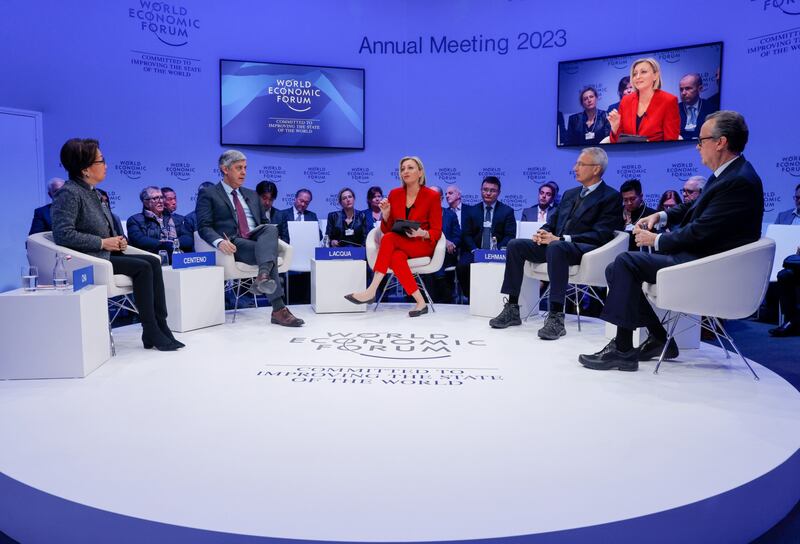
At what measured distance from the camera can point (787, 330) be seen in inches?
192

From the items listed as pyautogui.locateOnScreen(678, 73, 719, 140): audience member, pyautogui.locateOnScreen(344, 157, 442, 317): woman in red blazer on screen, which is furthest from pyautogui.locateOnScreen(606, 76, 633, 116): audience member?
pyautogui.locateOnScreen(344, 157, 442, 317): woman in red blazer on screen

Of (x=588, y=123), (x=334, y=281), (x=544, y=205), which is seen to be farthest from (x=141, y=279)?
(x=588, y=123)

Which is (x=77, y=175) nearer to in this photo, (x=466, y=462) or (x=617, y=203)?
(x=466, y=462)

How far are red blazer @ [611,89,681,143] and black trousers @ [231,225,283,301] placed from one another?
4.29m

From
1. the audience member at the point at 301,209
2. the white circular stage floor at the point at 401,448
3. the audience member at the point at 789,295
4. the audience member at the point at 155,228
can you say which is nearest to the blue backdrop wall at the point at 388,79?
the audience member at the point at 301,209

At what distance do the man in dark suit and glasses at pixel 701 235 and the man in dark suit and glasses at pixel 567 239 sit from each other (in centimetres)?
74

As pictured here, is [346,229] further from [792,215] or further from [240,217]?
[792,215]

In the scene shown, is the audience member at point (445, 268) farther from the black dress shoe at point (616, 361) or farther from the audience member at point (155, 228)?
the black dress shoe at point (616, 361)

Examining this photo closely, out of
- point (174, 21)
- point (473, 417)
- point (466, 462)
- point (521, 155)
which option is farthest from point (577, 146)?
point (466, 462)

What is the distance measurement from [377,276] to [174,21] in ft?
14.0

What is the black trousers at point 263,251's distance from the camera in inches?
185

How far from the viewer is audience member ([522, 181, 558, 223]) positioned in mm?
6938

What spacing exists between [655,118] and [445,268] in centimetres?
288

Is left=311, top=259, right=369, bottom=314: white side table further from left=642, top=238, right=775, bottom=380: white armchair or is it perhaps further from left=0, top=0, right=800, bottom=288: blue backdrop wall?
left=0, top=0, right=800, bottom=288: blue backdrop wall
